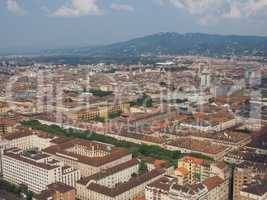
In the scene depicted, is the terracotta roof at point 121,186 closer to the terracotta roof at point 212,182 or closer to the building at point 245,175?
the terracotta roof at point 212,182

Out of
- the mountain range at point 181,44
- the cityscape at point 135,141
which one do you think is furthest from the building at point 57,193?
the mountain range at point 181,44

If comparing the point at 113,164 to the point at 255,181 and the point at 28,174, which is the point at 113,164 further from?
the point at 255,181

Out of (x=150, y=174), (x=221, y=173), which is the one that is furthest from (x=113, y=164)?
(x=221, y=173)

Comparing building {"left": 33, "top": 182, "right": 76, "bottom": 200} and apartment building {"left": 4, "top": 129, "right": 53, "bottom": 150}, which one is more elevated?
apartment building {"left": 4, "top": 129, "right": 53, "bottom": 150}

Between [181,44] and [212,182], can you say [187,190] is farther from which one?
[181,44]

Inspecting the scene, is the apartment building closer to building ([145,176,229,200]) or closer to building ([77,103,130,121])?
building ([77,103,130,121])

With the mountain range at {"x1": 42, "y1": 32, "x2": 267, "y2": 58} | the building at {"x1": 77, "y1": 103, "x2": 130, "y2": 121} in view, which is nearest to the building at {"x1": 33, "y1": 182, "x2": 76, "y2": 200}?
the building at {"x1": 77, "y1": 103, "x2": 130, "y2": 121}
